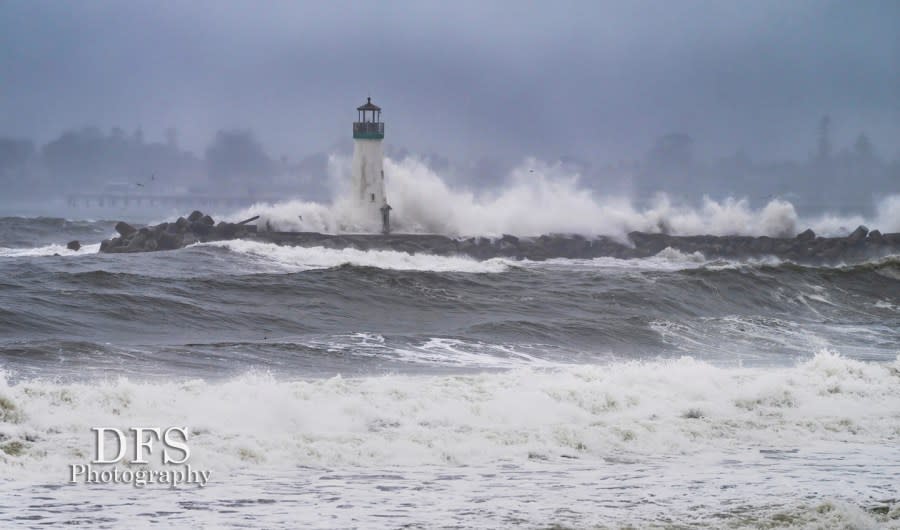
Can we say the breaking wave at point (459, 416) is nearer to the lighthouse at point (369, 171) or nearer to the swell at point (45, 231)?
the lighthouse at point (369, 171)

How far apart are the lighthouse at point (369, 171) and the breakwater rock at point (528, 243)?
2533mm

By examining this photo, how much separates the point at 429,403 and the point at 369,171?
75.2 feet

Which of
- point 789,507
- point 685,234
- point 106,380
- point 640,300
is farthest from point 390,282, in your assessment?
point 685,234

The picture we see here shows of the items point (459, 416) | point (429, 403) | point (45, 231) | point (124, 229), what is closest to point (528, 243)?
point (124, 229)

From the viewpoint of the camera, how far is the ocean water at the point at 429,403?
7.32 m

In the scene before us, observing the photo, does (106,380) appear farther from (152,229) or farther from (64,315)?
(152,229)

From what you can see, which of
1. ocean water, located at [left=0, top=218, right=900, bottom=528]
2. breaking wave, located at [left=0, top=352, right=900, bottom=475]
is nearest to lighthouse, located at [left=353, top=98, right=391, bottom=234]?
ocean water, located at [left=0, top=218, right=900, bottom=528]

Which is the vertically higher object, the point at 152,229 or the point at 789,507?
the point at 152,229

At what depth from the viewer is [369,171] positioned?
107ft

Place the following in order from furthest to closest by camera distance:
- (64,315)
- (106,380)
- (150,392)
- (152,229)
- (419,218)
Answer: (419,218)
(152,229)
(64,315)
(106,380)
(150,392)

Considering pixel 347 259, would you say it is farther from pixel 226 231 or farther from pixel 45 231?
pixel 45 231

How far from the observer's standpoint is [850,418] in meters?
11.0

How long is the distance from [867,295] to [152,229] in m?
18.8

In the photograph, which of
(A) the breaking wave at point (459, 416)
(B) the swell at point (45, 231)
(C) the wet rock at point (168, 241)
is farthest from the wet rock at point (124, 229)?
(A) the breaking wave at point (459, 416)
